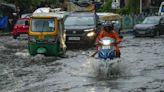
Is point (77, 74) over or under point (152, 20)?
over

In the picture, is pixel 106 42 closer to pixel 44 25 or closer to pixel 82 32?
pixel 44 25

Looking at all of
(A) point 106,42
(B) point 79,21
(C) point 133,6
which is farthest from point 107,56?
(C) point 133,6

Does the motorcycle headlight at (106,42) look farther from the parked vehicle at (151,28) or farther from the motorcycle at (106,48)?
the parked vehicle at (151,28)

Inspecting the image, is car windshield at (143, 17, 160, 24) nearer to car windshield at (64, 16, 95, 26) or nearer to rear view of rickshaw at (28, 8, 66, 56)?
car windshield at (64, 16, 95, 26)

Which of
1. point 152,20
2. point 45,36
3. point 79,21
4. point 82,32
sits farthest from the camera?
point 152,20

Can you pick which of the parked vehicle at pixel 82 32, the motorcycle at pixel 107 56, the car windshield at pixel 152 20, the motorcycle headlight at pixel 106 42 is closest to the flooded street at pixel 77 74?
the motorcycle at pixel 107 56

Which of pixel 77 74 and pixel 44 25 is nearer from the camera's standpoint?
pixel 77 74

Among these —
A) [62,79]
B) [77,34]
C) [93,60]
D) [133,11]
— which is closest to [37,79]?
[62,79]

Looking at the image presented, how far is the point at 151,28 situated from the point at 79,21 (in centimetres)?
928

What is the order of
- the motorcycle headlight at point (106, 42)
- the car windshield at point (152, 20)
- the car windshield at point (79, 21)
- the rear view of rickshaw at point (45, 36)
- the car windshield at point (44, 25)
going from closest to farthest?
the motorcycle headlight at point (106, 42) → the rear view of rickshaw at point (45, 36) → the car windshield at point (44, 25) → the car windshield at point (79, 21) → the car windshield at point (152, 20)

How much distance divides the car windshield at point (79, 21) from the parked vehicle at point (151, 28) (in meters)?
8.58

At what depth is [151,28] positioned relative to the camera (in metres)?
36.6

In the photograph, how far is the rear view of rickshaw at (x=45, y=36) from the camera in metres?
21.6

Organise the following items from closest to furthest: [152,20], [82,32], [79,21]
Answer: [82,32] < [79,21] < [152,20]
